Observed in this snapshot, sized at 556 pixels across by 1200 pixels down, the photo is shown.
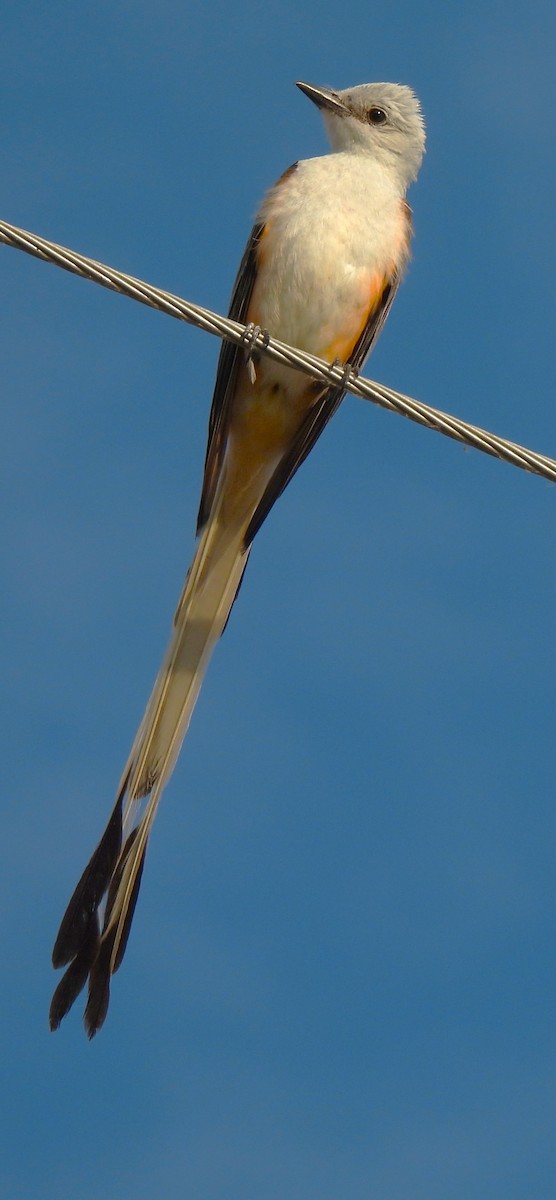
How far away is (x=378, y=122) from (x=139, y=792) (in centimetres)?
262

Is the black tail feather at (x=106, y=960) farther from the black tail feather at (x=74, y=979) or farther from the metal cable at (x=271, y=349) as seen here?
the metal cable at (x=271, y=349)

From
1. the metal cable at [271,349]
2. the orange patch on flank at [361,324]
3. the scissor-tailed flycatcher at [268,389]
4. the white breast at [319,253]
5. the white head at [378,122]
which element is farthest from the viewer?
the white head at [378,122]

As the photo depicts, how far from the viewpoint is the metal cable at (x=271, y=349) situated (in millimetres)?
3145

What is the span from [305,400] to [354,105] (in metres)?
1.26

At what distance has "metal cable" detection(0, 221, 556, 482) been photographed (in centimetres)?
314

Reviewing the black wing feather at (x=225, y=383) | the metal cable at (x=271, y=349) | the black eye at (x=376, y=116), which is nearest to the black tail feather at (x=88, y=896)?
the black wing feather at (x=225, y=383)

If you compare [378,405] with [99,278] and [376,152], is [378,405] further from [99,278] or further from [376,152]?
[376,152]

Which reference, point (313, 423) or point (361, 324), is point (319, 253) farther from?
point (313, 423)

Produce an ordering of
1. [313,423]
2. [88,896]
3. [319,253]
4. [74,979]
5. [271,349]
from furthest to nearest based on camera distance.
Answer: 1. [313,423]
2. [319,253]
3. [88,896]
4. [74,979]
5. [271,349]

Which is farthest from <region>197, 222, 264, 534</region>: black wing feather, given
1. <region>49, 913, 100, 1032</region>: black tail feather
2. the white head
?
<region>49, 913, 100, 1032</region>: black tail feather

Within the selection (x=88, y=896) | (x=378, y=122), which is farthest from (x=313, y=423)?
(x=88, y=896)

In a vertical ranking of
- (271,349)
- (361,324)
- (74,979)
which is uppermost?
(361,324)

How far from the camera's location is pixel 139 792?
4383 millimetres

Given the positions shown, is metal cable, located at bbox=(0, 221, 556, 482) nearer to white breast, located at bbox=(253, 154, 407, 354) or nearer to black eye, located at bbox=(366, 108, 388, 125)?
white breast, located at bbox=(253, 154, 407, 354)
